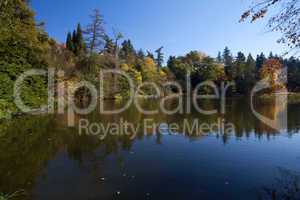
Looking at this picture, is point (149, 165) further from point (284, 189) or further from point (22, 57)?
point (22, 57)

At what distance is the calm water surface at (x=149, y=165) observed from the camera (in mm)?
6219

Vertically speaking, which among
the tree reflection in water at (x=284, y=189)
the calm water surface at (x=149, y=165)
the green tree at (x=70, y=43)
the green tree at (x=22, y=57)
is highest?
the green tree at (x=70, y=43)

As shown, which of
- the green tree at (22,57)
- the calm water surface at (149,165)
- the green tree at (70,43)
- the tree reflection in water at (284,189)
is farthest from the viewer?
the green tree at (70,43)

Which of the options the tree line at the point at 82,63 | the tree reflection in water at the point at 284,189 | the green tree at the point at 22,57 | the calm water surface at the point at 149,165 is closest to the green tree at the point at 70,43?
the tree line at the point at 82,63

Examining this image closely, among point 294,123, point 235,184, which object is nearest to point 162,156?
point 235,184

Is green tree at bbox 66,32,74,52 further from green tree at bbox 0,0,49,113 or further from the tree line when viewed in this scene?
green tree at bbox 0,0,49,113

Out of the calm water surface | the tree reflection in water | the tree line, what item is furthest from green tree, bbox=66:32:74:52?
the tree reflection in water

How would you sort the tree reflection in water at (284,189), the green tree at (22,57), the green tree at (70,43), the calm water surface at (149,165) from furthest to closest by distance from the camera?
the green tree at (70,43), the green tree at (22,57), the calm water surface at (149,165), the tree reflection in water at (284,189)

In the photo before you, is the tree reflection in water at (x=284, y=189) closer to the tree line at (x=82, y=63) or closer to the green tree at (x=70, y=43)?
the tree line at (x=82, y=63)

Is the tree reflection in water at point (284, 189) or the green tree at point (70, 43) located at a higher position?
the green tree at point (70, 43)

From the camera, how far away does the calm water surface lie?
6.22 meters

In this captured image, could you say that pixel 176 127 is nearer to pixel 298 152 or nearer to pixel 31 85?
pixel 298 152

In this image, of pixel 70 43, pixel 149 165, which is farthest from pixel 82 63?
pixel 149 165

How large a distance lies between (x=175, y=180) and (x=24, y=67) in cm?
1593
